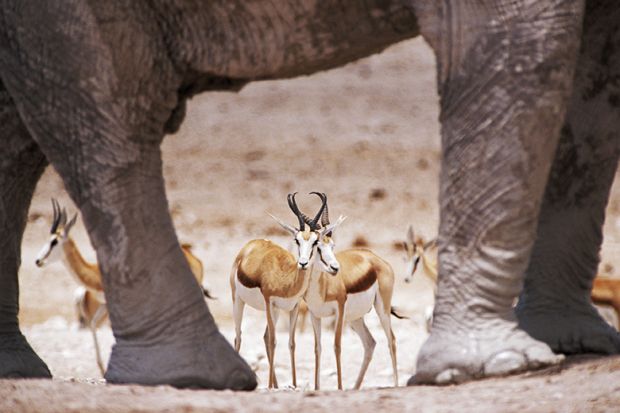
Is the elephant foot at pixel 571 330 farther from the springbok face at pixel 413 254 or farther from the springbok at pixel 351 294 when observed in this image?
the springbok face at pixel 413 254

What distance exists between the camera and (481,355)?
4027 millimetres

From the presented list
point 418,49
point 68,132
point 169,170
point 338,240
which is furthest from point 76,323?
point 418,49

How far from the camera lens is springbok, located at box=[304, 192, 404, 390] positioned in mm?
6270

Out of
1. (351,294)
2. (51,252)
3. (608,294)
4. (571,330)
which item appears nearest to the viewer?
(571,330)

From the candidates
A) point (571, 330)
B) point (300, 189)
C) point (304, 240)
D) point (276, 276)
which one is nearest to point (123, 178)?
point (571, 330)

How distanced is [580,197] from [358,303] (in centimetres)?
198

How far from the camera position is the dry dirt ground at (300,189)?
7672 millimetres

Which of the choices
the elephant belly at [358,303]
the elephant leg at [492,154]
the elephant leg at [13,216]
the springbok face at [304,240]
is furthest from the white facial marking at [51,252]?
the elephant leg at [492,154]

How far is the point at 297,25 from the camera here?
4309 millimetres

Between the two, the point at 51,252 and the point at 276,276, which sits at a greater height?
the point at 276,276

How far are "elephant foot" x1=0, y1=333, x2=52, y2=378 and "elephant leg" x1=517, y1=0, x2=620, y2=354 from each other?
1.52 meters

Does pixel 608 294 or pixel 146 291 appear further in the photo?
pixel 608 294

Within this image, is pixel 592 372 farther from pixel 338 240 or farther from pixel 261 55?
pixel 338 240

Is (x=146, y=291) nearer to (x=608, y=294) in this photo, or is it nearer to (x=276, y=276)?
(x=276, y=276)
